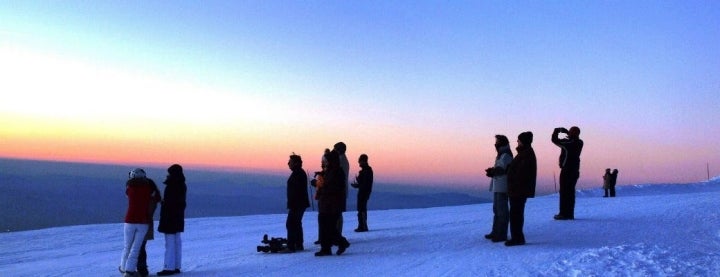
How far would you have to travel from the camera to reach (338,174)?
10984 millimetres

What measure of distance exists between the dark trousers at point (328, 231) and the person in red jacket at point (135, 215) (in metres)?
2.86

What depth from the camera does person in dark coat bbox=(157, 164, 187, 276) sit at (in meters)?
10.2

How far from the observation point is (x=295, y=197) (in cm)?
1167

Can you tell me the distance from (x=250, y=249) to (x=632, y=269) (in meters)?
7.59

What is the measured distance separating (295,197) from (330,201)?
0.99 meters

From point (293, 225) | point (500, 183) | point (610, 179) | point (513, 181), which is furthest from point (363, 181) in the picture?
point (610, 179)

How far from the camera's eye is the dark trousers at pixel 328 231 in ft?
36.2

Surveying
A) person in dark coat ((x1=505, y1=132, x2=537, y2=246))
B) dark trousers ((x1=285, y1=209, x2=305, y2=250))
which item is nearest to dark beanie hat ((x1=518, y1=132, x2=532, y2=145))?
person in dark coat ((x1=505, y1=132, x2=537, y2=246))

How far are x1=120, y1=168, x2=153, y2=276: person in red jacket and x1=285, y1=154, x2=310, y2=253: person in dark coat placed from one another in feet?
8.66

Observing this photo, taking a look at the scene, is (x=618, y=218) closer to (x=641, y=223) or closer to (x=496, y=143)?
(x=641, y=223)

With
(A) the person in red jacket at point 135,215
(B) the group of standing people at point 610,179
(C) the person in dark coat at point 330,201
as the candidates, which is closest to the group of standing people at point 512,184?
(C) the person in dark coat at point 330,201

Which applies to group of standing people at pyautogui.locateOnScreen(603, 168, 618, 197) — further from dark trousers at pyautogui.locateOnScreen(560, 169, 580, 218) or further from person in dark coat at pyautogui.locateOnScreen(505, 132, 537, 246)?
person in dark coat at pyautogui.locateOnScreen(505, 132, 537, 246)

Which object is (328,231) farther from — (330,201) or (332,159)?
(332,159)

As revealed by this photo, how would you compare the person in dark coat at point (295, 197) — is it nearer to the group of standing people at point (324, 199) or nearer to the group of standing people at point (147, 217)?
the group of standing people at point (324, 199)
